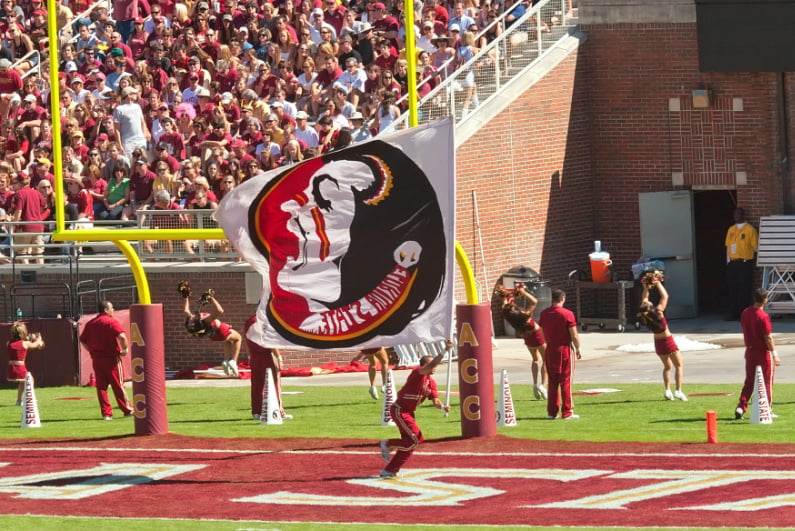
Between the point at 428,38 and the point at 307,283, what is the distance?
1320 cm

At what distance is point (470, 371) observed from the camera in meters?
19.5

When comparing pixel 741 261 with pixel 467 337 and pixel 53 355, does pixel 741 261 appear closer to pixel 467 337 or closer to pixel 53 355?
pixel 53 355

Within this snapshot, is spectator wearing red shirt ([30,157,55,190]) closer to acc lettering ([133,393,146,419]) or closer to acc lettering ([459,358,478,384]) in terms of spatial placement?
acc lettering ([133,393,146,419])

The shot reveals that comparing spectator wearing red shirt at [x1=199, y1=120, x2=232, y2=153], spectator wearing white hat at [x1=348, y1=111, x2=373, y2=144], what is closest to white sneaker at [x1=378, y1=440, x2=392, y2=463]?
spectator wearing white hat at [x1=348, y1=111, x2=373, y2=144]

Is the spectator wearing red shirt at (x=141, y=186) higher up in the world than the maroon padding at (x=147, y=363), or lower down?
higher up

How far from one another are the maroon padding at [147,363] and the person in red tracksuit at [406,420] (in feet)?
13.2

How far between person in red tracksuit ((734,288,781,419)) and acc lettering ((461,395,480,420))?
3147 mm

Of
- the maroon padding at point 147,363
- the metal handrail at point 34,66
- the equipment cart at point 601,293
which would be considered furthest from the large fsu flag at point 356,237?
the metal handrail at point 34,66

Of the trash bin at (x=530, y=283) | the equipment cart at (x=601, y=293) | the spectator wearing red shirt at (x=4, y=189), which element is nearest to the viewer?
the spectator wearing red shirt at (x=4, y=189)

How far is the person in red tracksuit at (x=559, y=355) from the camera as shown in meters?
21.0

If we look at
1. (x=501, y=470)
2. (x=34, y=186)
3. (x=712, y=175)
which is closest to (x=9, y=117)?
(x=34, y=186)

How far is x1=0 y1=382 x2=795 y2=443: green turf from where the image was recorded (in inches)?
786

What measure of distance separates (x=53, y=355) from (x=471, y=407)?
9.88 meters

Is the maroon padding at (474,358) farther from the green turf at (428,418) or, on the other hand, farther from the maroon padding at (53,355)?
the maroon padding at (53,355)
